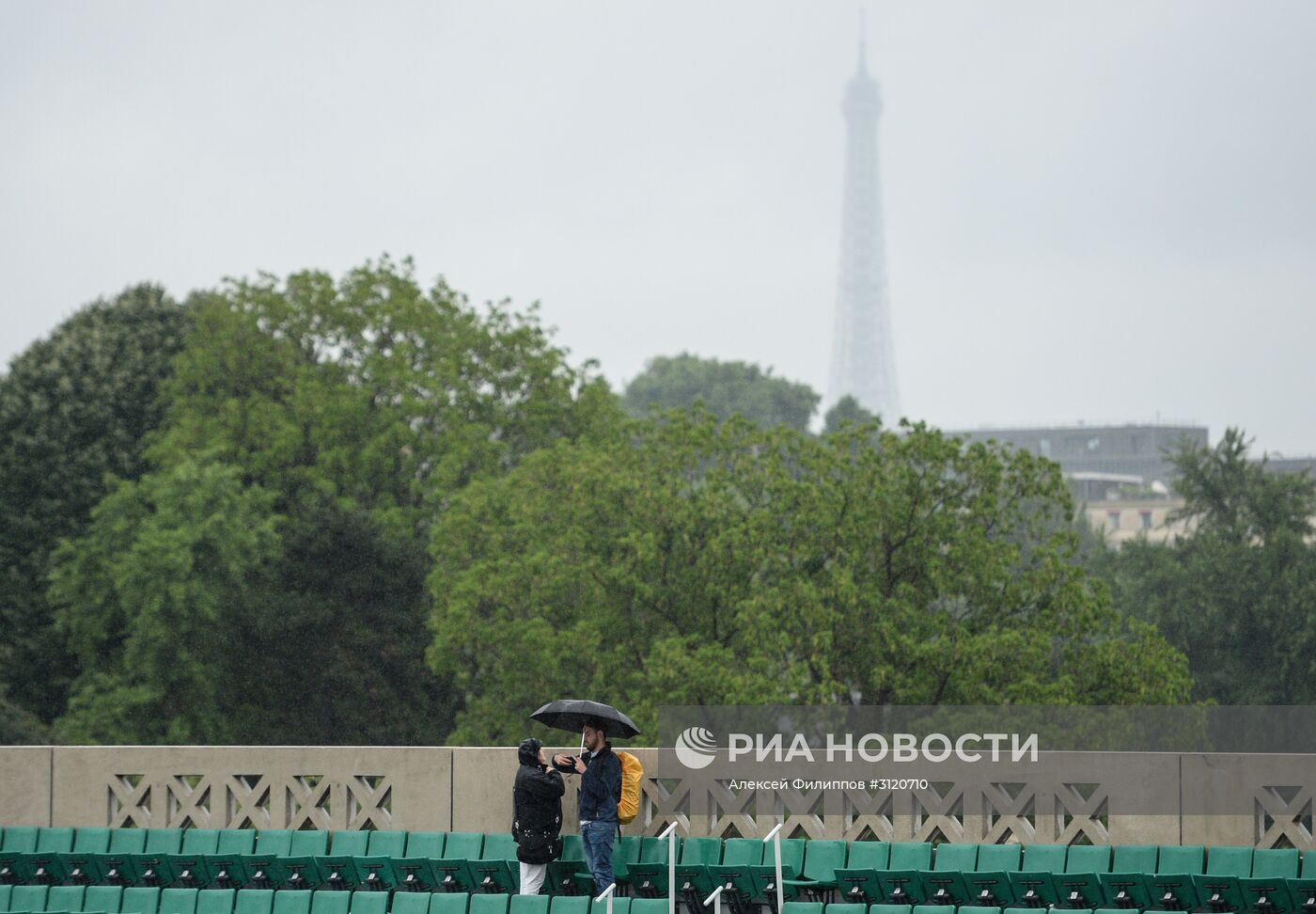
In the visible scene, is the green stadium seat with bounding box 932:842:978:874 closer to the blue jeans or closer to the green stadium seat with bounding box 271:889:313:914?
the blue jeans

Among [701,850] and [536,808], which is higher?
[536,808]

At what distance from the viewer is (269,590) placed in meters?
44.6

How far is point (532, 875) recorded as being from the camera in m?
15.4

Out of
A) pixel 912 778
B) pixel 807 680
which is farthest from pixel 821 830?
pixel 807 680

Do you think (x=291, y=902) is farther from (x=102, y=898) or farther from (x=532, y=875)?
(x=532, y=875)

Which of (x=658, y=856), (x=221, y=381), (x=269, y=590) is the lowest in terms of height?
(x=658, y=856)

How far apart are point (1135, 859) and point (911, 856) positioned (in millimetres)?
2016

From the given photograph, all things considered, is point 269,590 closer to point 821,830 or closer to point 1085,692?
point 1085,692

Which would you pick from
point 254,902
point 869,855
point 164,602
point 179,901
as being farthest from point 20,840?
point 164,602

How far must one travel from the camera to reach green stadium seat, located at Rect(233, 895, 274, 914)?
48.6ft

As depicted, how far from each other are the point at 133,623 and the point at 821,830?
95.3ft

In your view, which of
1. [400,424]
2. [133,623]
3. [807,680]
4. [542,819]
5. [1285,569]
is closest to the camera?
[542,819]

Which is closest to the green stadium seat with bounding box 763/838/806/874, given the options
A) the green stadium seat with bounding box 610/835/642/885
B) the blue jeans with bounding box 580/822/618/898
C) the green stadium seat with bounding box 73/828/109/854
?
the green stadium seat with bounding box 610/835/642/885

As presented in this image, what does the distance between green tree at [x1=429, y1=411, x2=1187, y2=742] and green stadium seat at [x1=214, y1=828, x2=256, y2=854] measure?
16804mm
